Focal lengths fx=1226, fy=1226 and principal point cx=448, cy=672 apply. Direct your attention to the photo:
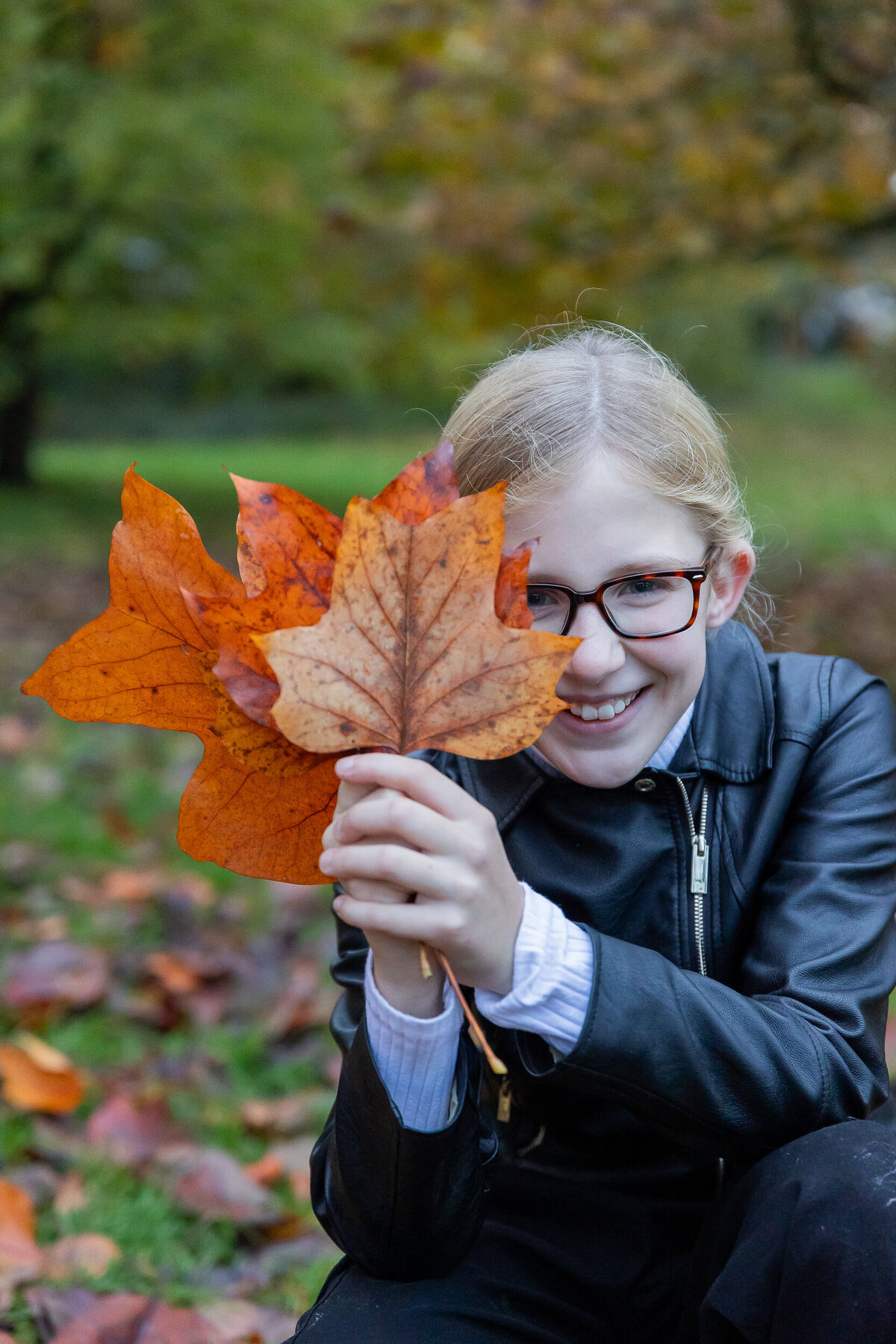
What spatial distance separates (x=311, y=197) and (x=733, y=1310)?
10174 millimetres

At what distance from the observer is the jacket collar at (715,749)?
4.64 feet

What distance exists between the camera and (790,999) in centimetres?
123

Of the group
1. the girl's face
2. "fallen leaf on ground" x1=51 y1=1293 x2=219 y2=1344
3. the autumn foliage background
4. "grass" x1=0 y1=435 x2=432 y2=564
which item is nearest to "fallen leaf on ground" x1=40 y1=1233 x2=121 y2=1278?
the autumn foliage background

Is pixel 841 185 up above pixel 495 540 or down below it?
above

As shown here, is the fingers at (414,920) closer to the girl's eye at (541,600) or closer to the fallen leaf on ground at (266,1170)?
the girl's eye at (541,600)

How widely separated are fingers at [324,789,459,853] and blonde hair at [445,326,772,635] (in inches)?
16.4

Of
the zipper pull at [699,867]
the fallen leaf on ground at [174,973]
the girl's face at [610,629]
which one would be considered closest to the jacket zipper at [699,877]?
the zipper pull at [699,867]

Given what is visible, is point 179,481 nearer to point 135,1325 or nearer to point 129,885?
point 129,885

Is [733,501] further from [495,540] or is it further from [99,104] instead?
[99,104]

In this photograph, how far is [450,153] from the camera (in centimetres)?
462

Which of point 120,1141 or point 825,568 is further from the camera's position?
point 825,568

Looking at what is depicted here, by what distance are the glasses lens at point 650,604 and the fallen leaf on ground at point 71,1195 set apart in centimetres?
132

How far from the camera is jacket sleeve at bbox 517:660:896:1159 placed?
114cm

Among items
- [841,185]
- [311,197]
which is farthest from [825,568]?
[311,197]
